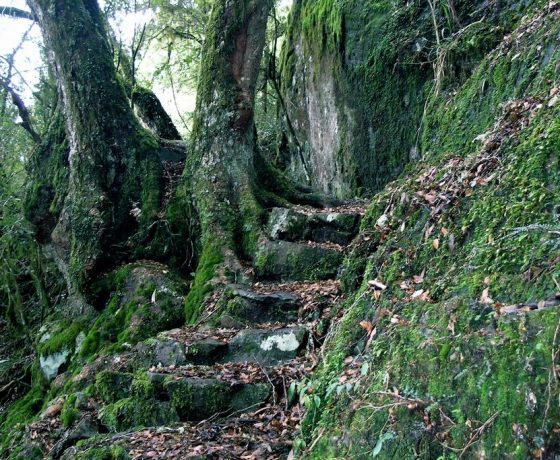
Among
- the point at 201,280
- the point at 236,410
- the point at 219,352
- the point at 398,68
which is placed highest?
the point at 398,68

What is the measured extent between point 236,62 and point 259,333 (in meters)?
4.02

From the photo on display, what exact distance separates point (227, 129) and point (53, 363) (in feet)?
12.3

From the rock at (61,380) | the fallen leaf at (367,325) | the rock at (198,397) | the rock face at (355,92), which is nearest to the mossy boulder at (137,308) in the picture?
the rock at (61,380)

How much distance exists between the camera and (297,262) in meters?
6.19

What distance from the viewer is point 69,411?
4988mm

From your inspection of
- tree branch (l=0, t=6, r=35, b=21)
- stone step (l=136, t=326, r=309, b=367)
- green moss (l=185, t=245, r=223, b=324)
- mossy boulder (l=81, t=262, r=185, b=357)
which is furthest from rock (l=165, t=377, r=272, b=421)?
tree branch (l=0, t=6, r=35, b=21)

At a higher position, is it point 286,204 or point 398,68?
point 398,68

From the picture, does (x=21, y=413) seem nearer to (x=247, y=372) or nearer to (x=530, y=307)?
(x=247, y=372)

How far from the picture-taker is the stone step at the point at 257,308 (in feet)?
18.0

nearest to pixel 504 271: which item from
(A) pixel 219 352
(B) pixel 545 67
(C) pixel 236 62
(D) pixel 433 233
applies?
(D) pixel 433 233

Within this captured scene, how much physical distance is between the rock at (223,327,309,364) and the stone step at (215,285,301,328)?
0.34 metres

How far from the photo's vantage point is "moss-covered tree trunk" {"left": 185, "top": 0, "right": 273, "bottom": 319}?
6867 millimetres

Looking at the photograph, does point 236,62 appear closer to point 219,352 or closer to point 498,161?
point 219,352

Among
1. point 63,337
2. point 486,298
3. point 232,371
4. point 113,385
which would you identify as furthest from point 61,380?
point 486,298
